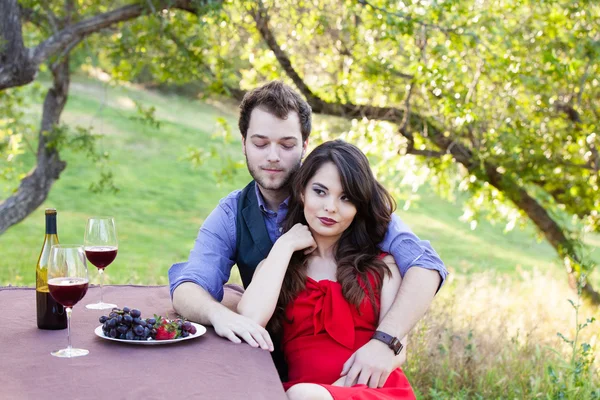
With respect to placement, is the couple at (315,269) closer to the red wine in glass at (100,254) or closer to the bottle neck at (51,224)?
the red wine in glass at (100,254)

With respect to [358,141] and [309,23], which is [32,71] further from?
[358,141]

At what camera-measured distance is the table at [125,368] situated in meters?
1.73

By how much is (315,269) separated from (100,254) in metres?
0.80

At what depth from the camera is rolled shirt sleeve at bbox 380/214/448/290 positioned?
2652mm

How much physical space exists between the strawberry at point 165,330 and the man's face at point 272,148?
893 millimetres

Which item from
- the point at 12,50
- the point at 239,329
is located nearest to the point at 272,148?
the point at 239,329

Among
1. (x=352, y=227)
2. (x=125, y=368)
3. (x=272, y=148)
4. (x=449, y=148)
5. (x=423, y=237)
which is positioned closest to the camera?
(x=125, y=368)

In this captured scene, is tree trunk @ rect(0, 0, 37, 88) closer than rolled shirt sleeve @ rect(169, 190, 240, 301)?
No

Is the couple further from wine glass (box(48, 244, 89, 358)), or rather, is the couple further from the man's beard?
wine glass (box(48, 244, 89, 358))

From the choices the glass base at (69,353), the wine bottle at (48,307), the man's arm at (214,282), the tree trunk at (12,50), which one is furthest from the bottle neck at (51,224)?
the tree trunk at (12,50)

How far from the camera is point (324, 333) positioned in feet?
8.34

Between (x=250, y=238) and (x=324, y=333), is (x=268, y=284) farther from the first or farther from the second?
(x=250, y=238)

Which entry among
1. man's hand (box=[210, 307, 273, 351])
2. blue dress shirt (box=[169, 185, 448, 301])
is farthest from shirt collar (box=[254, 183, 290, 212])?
man's hand (box=[210, 307, 273, 351])

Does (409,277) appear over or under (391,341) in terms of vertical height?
over
